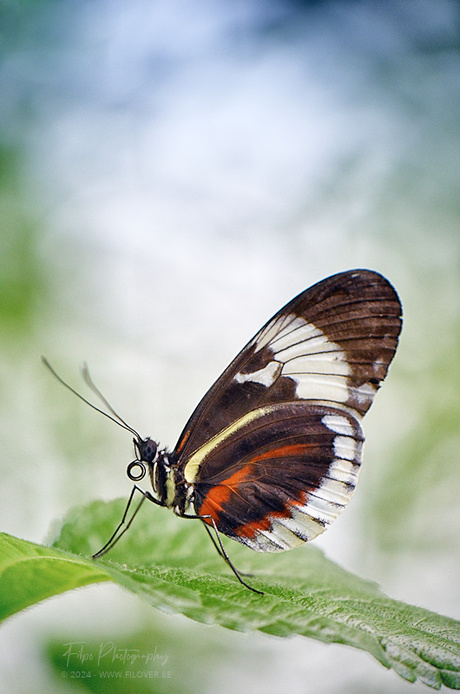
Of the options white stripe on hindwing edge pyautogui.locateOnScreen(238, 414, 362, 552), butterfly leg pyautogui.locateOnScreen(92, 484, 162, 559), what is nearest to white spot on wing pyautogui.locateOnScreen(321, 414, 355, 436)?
white stripe on hindwing edge pyautogui.locateOnScreen(238, 414, 362, 552)

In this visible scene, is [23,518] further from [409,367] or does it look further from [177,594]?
[177,594]

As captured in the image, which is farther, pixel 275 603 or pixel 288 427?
pixel 288 427

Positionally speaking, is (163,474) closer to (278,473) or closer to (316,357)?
(278,473)

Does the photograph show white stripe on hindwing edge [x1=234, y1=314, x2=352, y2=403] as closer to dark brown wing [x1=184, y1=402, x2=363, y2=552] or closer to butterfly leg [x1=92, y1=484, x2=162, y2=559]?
dark brown wing [x1=184, y1=402, x2=363, y2=552]
